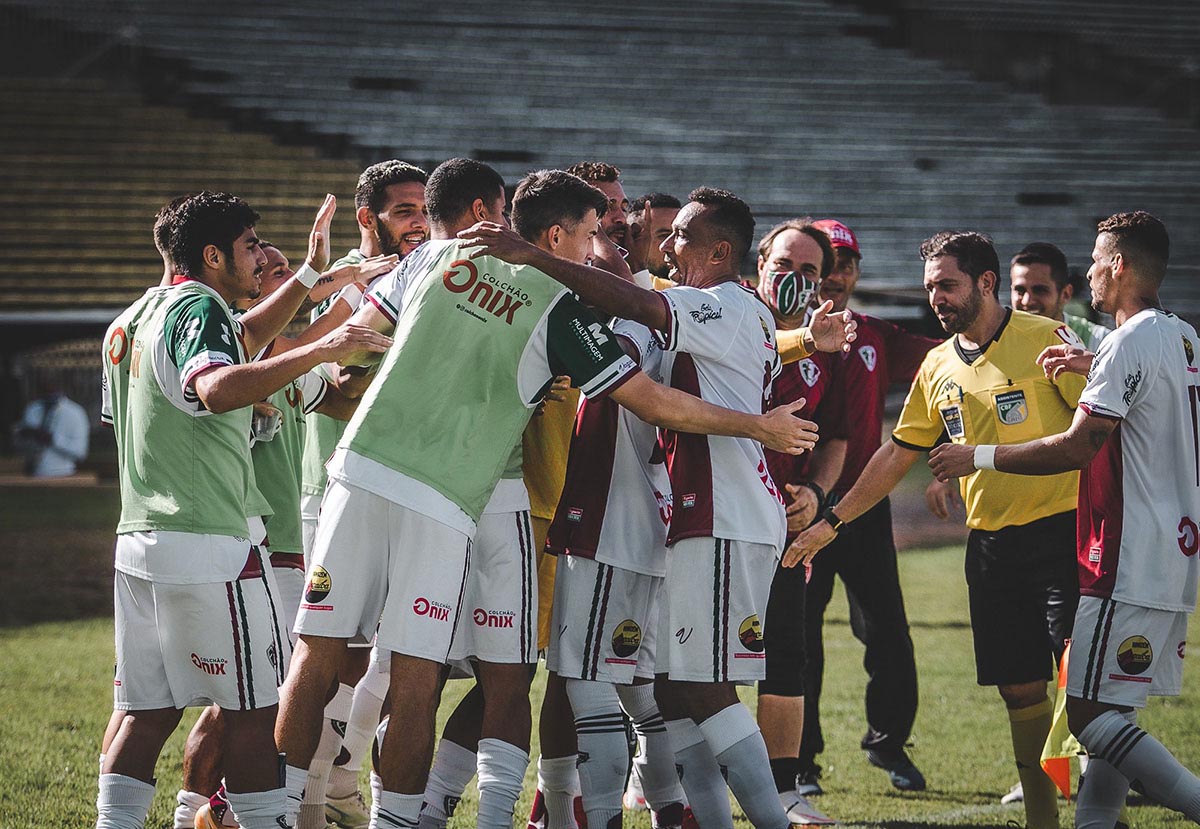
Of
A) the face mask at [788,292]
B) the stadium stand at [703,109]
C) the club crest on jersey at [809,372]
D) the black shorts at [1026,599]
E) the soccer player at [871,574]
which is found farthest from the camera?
the stadium stand at [703,109]

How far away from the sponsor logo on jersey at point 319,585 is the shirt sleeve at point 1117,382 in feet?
9.17

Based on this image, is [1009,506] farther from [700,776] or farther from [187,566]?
[187,566]

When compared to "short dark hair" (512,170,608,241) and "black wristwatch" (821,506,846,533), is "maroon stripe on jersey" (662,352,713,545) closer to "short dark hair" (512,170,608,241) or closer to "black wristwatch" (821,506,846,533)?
"short dark hair" (512,170,608,241)

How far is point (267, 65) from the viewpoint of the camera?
2792cm

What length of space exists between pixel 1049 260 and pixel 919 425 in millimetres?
1596

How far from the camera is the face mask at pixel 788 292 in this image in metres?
6.12

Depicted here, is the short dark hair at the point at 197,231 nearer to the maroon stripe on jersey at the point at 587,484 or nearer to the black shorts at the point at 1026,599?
the maroon stripe on jersey at the point at 587,484

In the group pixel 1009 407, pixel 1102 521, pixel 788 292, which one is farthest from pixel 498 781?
pixel 1009 407

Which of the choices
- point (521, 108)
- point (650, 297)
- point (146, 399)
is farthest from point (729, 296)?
point (521, 108)

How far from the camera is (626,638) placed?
5141mm

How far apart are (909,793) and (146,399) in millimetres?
4294

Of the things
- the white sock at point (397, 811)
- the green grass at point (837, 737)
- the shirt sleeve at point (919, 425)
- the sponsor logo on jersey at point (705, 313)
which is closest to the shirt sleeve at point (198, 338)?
the white sock at point (397, 811)


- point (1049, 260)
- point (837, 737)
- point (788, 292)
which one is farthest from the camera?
point (837, 737)

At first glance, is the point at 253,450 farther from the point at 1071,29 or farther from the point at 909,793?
the point at 1071,29
